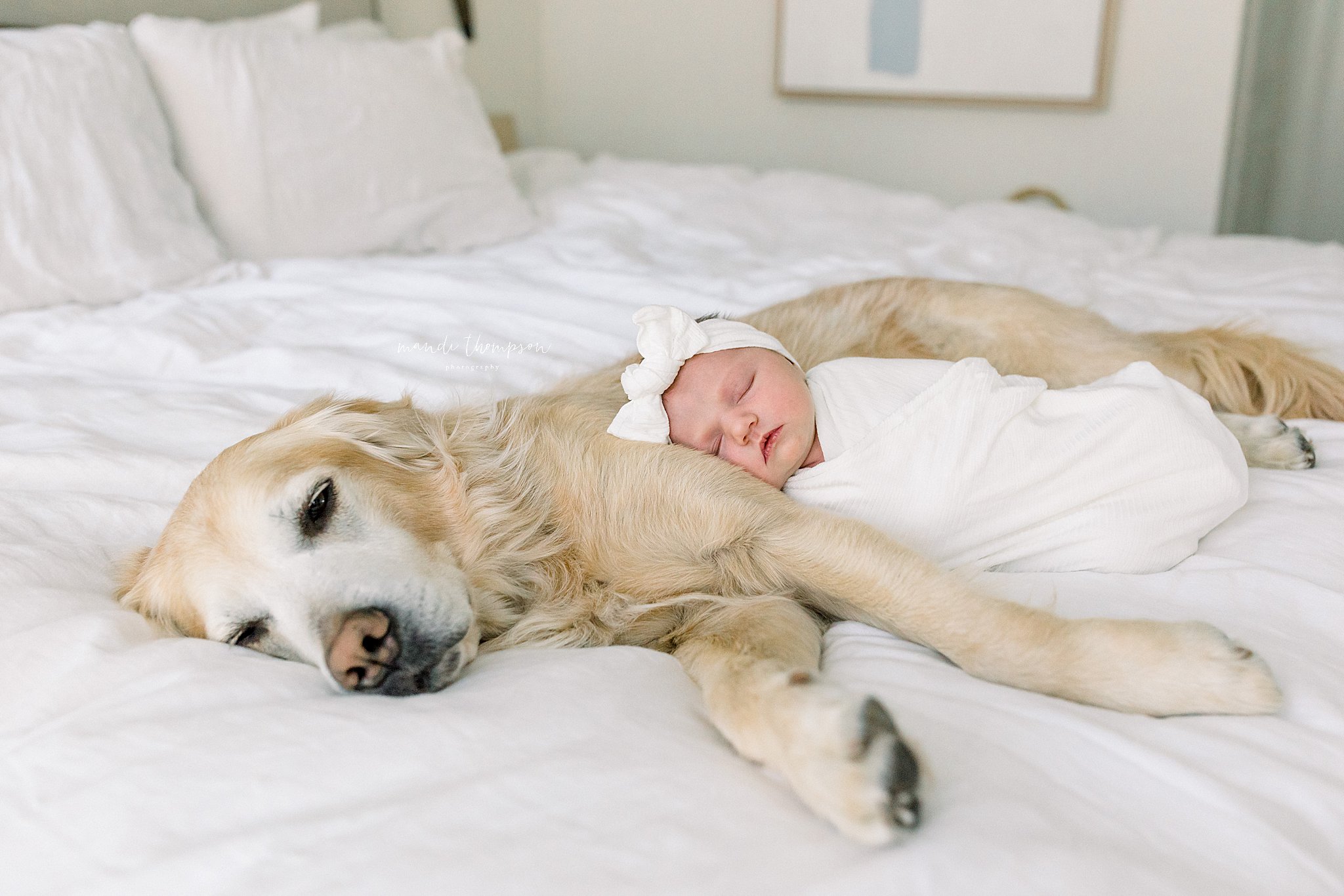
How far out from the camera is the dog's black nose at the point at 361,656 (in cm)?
105

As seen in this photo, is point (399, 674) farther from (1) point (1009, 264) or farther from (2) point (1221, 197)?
→ (2) point (1221, 197)

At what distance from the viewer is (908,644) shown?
1.18 meters

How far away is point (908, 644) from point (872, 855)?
0.47m

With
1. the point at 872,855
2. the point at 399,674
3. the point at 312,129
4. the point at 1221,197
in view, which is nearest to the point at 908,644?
the point at 872,855

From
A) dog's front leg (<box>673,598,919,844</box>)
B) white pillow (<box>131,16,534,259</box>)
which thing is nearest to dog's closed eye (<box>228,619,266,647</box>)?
dog's front leg (<box>673,598,919,844</box>)

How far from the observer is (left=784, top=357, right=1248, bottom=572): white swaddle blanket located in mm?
1294

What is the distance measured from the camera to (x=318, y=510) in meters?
1.25

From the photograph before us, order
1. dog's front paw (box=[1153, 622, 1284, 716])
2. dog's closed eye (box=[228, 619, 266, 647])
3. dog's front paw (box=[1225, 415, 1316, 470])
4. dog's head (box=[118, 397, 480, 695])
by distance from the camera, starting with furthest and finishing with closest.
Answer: dog's front paw (box=[1225, 415, 1316, 470]), dog's closed eye (box=[228, 619, 266, 647]), dog's head (box=[118, 397, 480, 695]), dog's front paw (box=[1153, 622, 1284, 716])

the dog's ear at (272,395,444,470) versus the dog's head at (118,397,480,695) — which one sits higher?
the dog's ear at (272,395,444,470)

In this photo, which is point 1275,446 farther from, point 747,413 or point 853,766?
point 853,766

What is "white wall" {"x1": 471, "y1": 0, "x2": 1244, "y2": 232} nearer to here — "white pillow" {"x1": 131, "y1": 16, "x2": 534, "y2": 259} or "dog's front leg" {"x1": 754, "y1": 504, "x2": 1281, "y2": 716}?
"white pillow" {"x1": 131, "y1": 16, "x2": 534, "y2": 259}

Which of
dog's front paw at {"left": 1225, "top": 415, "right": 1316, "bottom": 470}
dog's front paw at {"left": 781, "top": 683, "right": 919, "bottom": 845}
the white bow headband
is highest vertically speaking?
the white bow headband

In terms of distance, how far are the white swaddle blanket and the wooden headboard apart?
8.98 ft

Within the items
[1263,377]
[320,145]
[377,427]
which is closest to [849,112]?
[320,145]
